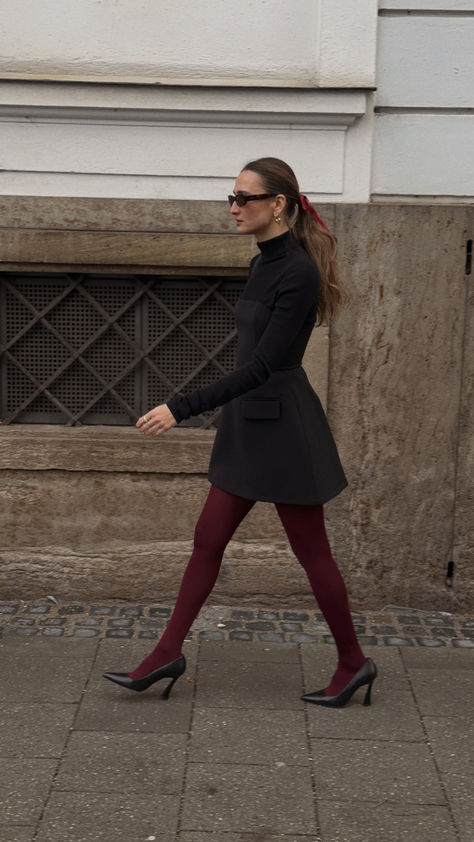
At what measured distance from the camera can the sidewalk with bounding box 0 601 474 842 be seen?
11.3 ft

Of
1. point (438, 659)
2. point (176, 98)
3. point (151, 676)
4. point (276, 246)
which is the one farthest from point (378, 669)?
point (176, 98)

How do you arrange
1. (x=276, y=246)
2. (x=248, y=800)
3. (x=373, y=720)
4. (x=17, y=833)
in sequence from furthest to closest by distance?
(x=373, y=720)
(x=276, y=246)
(x=248, y=800)
(x=17, y=833)

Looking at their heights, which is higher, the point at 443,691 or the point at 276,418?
the point at 276,418

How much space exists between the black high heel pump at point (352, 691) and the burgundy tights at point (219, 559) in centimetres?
8

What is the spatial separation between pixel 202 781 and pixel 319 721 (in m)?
0.66

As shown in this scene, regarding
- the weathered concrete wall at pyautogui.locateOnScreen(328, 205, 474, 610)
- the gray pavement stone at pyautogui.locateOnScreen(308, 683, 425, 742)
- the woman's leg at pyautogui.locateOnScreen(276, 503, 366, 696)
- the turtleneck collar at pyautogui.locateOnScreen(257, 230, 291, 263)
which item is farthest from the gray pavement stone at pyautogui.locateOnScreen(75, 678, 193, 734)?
the turtleneck collar at pyautogui.locateOnScreen(257, 230, 291, 263)

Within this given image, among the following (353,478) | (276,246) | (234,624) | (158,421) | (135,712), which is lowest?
(135,712)

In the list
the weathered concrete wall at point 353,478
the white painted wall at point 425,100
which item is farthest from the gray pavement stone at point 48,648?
the white painted wall at point 425,100

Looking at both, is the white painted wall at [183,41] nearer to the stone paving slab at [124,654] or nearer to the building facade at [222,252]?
the building facade at [222,252]

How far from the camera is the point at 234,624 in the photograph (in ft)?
17.6

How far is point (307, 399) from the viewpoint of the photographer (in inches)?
166

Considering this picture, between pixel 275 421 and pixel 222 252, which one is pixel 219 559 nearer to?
pixel 275 421

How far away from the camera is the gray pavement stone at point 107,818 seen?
334cm

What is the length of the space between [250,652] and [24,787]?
1.54 meters
